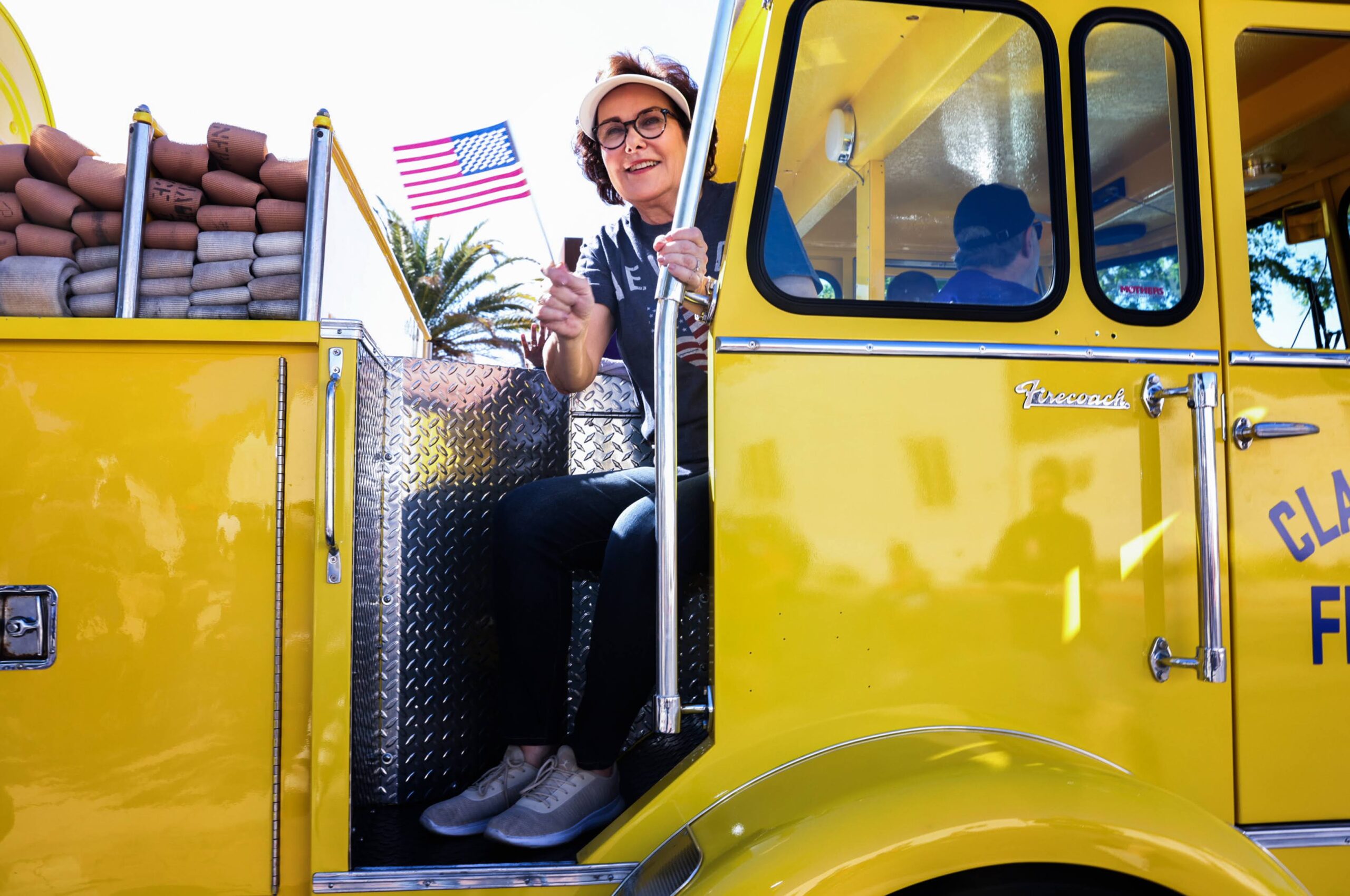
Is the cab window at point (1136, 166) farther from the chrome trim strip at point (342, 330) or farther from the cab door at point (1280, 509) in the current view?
the chrome trim strip at point (342, 330)

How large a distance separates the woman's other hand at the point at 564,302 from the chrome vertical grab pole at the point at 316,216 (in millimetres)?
474

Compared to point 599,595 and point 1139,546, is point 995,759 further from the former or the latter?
point 599,595

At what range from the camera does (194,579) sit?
1.81 metres

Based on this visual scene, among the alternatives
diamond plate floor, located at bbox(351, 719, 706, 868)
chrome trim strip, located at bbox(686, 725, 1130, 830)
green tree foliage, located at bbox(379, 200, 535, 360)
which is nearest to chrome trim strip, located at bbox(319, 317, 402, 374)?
diamond plate floor, located at bbox(351, 719, 706, 868)

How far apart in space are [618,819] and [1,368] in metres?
1.53

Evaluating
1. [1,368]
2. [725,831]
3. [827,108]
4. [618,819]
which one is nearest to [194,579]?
[1,368]

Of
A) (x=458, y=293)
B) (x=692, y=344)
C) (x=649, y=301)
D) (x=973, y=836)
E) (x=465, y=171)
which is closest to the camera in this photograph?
(x=973, y=836)

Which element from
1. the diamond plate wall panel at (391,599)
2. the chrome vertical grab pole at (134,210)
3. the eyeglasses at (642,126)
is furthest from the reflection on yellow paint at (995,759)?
the chrome vertical grab pole at (134,210)

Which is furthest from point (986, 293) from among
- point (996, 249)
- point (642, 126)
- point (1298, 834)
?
point (1298, 834)

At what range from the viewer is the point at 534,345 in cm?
275

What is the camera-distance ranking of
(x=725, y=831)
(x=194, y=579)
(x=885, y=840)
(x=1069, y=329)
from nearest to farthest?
(x=885, y=840)
(x=725, y=831)
(x=194, y=579)
(x=1069, y=329)

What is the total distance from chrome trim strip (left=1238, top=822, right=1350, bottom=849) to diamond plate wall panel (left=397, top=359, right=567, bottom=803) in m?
1.76

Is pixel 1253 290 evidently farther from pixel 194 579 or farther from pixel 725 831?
pixel 194 579

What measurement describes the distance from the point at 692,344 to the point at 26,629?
149cm
